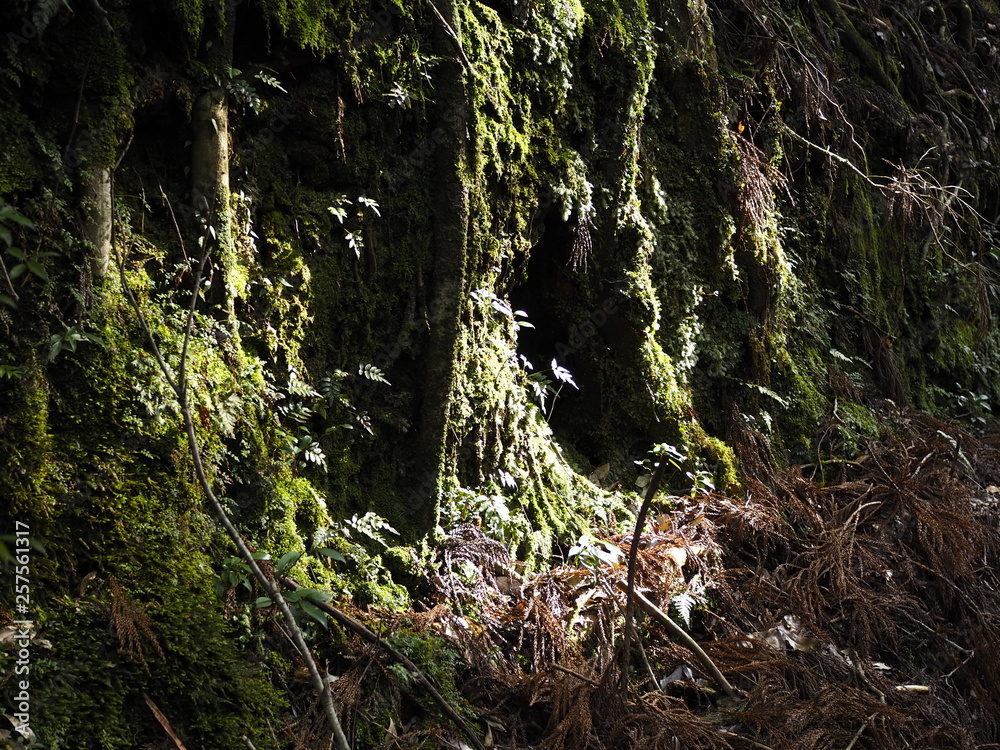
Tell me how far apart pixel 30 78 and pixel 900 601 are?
15.7 feet

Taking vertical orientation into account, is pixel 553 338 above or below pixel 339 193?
below

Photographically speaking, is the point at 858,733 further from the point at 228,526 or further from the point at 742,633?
the point at 228,526

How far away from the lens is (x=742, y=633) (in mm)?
3684

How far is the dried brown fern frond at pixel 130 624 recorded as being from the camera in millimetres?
2270

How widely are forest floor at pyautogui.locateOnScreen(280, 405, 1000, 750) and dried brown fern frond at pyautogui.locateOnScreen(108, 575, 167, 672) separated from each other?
0.57 m

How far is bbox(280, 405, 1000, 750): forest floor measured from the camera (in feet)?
9.57

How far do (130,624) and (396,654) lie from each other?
Result: 3.12 ft

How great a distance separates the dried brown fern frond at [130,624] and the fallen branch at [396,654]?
0.51 metres

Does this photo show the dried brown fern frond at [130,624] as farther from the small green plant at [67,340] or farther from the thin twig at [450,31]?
the thin twig at [450,31]

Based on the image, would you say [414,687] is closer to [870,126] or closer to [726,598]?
[726,598]

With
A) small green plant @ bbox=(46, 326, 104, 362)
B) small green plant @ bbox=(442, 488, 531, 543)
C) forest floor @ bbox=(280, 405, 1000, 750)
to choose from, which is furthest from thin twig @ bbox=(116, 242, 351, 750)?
small green plant @ bbox=(442, 488, 531, 543)

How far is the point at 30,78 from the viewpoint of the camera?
2.60m

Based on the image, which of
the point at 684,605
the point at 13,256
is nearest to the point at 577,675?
the point at 684,605

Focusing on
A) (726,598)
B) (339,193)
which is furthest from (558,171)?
(726,598)
